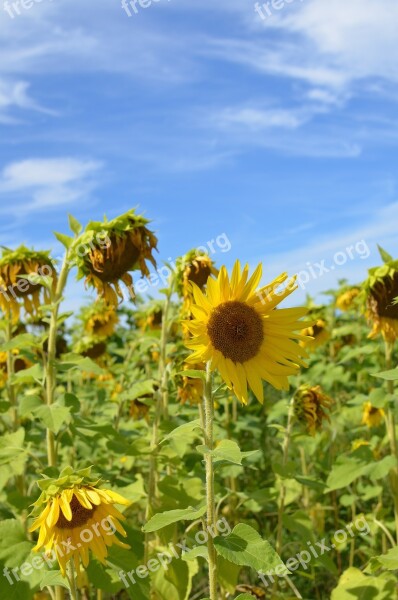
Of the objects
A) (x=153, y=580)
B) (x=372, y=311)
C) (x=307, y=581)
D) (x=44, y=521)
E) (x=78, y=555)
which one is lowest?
(x=307, y=581)

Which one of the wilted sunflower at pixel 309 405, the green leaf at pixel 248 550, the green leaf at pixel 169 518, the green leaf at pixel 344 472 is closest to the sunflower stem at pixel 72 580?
the green leaf at pixel 169 518

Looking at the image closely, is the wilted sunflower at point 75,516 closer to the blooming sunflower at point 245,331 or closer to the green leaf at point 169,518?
the green leaf at point 169,518

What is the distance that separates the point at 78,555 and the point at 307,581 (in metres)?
2.67

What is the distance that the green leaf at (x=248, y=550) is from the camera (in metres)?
1.98

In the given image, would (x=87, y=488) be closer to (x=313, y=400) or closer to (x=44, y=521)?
(x=44, y=521)

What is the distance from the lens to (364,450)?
3596 millimetres

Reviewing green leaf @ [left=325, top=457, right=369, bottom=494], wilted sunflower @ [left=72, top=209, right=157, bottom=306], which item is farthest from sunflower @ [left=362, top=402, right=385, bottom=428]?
wilted sunflower @ [left=72, top=209, right=157, bottom=306]

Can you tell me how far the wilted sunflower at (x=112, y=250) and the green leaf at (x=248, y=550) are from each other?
57.3 inches

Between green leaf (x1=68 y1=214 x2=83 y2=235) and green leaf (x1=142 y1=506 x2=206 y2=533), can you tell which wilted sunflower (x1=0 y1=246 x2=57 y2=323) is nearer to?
green leaf (x1=68 y1=214 x2=83 y2=235)

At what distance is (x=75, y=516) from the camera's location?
2.31 m

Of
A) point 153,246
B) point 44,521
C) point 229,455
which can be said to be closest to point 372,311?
point 153,246

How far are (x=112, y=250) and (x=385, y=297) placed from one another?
4.68ft

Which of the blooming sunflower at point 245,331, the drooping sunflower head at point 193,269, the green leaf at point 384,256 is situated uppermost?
the drooping sunflower head at point 193,269

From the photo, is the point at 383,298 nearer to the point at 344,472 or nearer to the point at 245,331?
the point at 344,472
